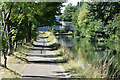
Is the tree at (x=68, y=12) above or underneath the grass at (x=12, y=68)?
above

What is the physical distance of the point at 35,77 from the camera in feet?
38.8

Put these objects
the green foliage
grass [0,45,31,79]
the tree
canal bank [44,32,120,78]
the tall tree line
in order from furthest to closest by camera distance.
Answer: the tree < the green foliage < the tall tree line < grass [0,45,31,79] < canal bank [44,32,120,78]

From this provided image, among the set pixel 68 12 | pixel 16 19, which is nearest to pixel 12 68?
pixel 16 19

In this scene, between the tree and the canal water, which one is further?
the tree

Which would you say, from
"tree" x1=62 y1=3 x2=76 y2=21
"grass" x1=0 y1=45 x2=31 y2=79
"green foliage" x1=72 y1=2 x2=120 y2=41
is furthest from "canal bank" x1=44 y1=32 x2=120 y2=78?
"tree" x1=62 y1=3 x2=76 y2=21

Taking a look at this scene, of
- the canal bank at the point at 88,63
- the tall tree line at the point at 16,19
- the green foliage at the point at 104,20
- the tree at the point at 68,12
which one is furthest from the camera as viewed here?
the tree at the point at 68,12

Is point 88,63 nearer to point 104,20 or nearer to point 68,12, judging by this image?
point 104,20

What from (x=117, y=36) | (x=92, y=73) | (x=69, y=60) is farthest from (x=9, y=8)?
(x=117, y=36)

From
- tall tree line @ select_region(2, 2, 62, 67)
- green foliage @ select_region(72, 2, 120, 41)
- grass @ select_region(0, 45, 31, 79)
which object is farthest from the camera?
green foliage @ select_region(72, 2, 120, 41)

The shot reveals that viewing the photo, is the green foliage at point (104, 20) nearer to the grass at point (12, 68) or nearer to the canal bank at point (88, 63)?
the canal bank at point (88, 63)

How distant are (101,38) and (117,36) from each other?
719 cm

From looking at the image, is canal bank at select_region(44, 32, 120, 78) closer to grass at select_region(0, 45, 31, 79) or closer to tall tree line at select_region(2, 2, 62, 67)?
grass at select_region(0, 45, 31, 79)

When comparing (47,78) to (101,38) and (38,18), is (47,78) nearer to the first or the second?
(38,18)

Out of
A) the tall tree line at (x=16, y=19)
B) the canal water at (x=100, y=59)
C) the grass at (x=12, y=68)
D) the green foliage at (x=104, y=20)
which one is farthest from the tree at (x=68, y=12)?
the grass at (x=12, y=68)
